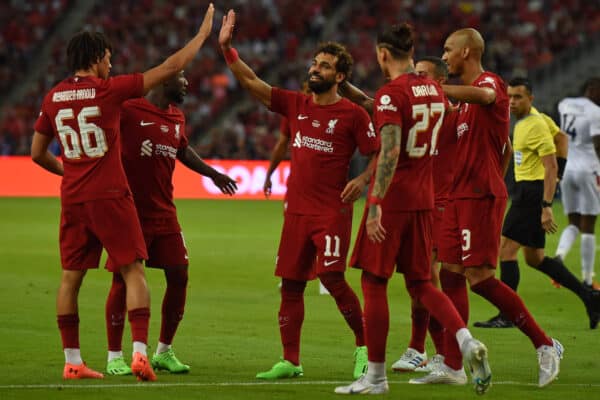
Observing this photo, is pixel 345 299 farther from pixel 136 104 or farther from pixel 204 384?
pixel 136 104

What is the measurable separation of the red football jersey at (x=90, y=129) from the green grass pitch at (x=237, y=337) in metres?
1.33

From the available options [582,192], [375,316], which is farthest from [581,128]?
[375,316]

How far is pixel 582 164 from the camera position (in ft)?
48.0

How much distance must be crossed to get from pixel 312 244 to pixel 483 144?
144cm

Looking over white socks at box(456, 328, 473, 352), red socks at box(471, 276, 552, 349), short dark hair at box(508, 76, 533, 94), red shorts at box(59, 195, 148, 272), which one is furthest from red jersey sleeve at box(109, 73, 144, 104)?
short dark hair at box(508, 76, 533, 94)

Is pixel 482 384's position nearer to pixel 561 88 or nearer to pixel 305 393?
pixel 305 393

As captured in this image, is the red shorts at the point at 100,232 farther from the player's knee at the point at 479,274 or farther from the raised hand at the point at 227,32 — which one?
the player's knee at the point at 479,274

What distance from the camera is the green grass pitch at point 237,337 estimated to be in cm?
790

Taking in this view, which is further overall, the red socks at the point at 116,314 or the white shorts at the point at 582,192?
the white shorts at the point at 582,192

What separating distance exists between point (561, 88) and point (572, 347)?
89.3 feet

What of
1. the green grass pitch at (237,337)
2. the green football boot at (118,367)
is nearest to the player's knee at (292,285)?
the green grass pitch at (237,337)

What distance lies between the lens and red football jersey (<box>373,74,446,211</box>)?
7648 mm

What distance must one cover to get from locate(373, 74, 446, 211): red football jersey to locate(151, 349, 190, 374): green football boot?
2098 millimetres

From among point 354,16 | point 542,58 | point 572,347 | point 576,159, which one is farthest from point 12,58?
point 572,347
